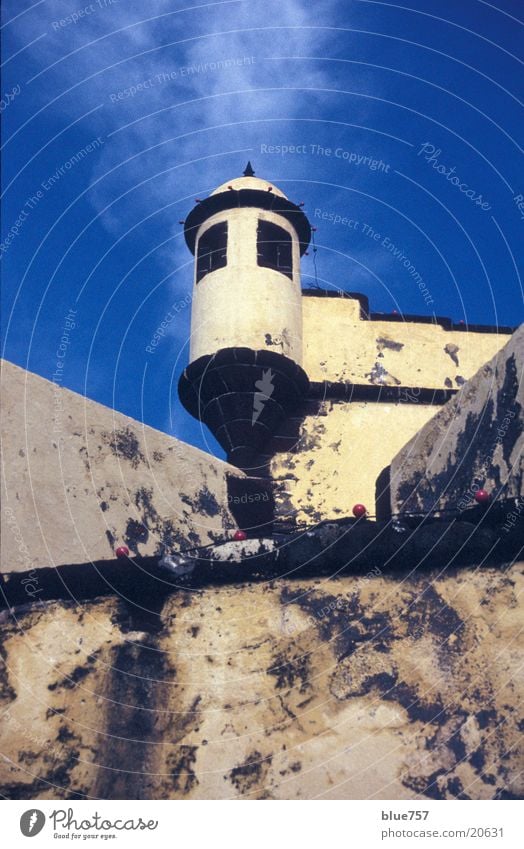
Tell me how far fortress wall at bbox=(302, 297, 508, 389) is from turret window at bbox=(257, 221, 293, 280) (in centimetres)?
109

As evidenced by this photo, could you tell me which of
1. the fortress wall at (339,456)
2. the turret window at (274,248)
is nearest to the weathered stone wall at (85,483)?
the fortress wall at (339,456)

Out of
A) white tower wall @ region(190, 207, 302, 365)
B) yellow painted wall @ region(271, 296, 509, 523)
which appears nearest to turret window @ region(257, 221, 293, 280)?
white tower wall @ region(190, 207, 302, 365)

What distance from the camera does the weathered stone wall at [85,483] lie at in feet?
25.8

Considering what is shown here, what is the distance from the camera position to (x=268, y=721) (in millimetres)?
4520

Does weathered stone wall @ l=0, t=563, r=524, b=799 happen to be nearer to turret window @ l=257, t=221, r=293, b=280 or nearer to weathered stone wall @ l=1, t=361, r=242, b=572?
weathered stone wall @ l=1, t=361, r=242, b=572

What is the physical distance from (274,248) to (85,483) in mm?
8181

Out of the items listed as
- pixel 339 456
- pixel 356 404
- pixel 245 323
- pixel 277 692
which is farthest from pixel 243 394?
pixel 277 692

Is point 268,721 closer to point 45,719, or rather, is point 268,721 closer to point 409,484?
point 45,719

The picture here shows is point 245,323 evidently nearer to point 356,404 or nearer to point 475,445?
point 356,404

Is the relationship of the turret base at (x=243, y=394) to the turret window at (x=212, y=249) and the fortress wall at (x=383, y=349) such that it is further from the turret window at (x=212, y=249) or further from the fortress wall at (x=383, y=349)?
the turret window at (x=212, y=249)

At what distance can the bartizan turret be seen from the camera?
14102 millimetres

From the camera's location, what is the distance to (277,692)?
15.3ft

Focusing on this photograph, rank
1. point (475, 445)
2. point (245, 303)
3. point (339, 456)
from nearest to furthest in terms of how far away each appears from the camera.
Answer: point (475, 445)
point (245, 303)
point (339, 456)

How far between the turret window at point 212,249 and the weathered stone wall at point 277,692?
11.0 meters
